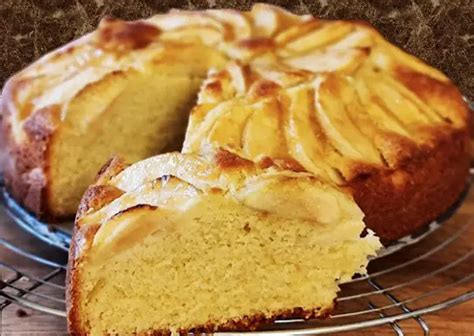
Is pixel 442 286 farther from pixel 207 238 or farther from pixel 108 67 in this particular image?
pixel 108 67

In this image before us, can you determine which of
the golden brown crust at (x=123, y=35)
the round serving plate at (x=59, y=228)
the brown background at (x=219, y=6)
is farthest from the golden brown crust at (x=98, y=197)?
the brown background at (x=219, y=6)

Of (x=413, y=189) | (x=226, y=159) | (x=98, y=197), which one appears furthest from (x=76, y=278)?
(x=413, y=189)

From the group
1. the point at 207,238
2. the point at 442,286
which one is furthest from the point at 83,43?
the point at 442,286

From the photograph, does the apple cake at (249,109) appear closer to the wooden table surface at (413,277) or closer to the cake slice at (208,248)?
the wooden table surface at (413,277)

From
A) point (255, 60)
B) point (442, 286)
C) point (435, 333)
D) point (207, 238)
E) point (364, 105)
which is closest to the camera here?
point (207, 238)

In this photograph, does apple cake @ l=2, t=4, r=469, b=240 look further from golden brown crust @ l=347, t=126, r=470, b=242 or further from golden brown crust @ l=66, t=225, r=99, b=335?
golden brown crust @ l=66, t=225, r=99, b=335

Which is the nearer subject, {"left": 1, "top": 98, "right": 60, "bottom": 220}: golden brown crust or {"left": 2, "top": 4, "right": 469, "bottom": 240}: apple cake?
{"left": 2, "top": 4, "right": 469, "bottom": 240}: apple cake

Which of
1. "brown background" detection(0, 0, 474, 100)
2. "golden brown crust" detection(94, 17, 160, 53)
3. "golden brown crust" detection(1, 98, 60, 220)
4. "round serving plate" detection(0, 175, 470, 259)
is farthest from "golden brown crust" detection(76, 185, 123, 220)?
"brown background" detection(0, 0, 474, 100)
